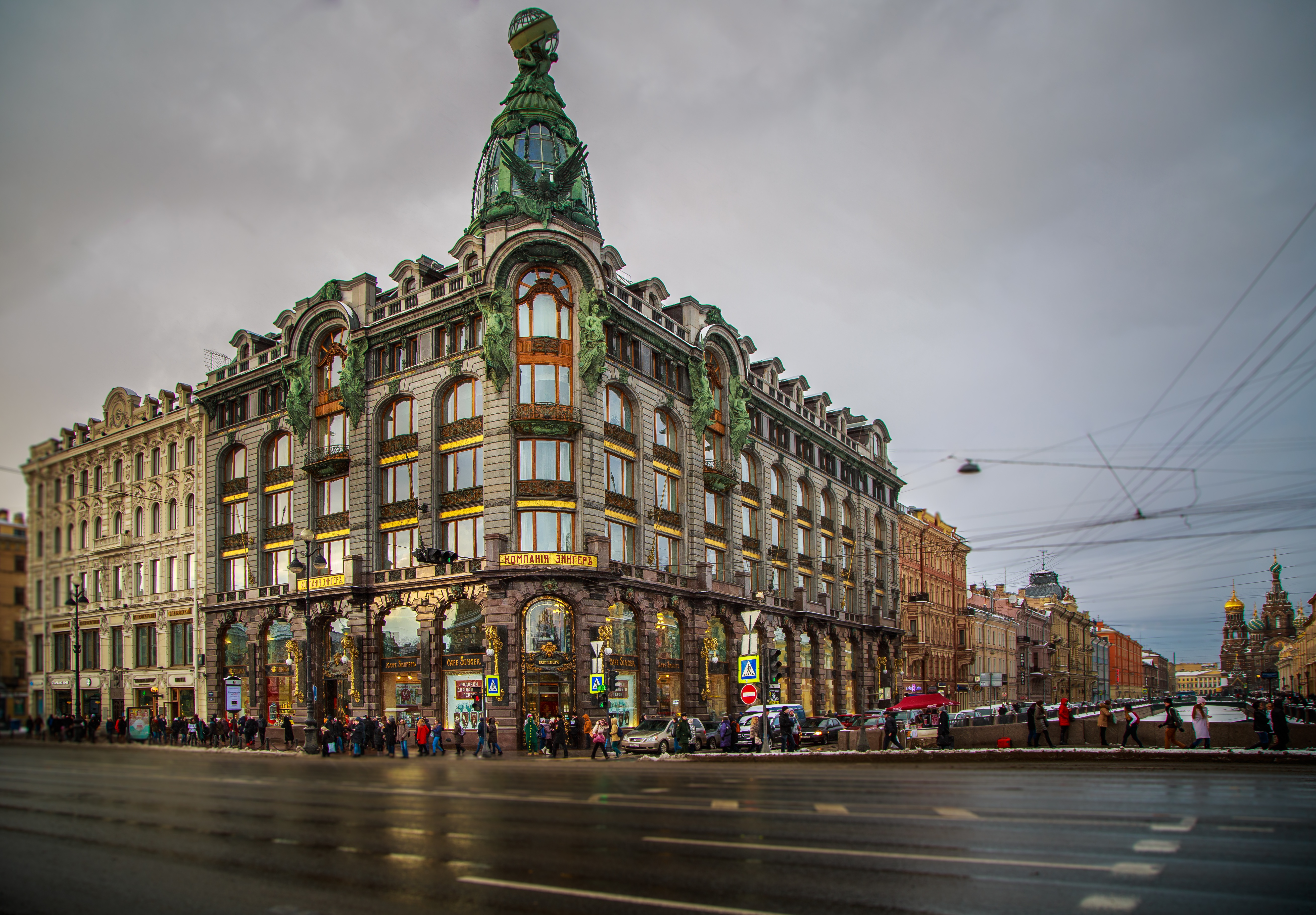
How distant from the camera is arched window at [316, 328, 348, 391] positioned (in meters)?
52.7

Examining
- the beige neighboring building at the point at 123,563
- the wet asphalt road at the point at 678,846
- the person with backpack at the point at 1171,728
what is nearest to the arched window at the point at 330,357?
the beige neighboring building at the point at 123,563

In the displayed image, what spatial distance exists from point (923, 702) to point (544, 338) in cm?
2353

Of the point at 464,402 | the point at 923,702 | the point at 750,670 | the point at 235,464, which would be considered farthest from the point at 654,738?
the point at 235,464

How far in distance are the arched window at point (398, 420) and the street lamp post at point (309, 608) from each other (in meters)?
6.23

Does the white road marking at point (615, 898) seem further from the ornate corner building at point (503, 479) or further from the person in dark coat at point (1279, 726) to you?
the ornate corner building at point (503, 479)

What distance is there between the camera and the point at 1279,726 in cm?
2947

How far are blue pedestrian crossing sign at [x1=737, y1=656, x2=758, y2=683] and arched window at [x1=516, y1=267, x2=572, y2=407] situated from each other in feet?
52.4

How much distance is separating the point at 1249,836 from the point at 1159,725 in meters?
25.6

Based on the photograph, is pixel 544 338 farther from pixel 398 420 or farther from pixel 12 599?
pixel 12 599

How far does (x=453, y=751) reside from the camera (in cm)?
4391

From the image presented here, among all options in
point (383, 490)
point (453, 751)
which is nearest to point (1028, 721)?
point (453, 751)

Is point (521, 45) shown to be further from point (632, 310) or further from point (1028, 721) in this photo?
point (1028, 721)

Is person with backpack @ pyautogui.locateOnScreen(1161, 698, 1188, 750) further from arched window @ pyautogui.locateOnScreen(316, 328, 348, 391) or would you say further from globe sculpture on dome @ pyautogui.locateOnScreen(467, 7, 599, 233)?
arched window @ pyautogui.locateOnScreen(316, 328, 348, 391)

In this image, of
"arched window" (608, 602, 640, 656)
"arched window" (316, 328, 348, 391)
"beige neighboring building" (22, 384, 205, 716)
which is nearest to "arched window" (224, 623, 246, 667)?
"beige neighboring building" (22, 384, 205, 716)
